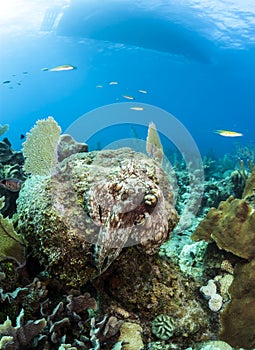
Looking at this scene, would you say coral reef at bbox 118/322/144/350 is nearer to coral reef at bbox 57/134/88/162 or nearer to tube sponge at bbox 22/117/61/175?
tube sponge at bbox 22/117/61/175

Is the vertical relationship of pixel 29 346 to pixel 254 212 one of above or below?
below

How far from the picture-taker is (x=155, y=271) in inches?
127

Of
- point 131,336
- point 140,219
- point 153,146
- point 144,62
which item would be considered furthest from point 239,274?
point 144,62

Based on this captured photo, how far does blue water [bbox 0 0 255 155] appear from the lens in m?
30.5

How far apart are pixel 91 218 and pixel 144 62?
6127cm

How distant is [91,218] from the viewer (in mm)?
2695

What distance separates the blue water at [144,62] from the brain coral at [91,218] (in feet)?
9.71

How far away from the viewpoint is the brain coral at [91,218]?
8.64ft

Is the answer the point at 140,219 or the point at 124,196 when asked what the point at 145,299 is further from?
the point at 124,196

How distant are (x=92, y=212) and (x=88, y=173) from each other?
441mm

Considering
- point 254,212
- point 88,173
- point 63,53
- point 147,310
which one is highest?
point 88,173

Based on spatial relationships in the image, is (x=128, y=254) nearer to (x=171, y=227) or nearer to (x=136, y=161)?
(x=171, y=227)

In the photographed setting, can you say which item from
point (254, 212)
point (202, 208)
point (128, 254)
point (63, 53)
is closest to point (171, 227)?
point (128, 254)

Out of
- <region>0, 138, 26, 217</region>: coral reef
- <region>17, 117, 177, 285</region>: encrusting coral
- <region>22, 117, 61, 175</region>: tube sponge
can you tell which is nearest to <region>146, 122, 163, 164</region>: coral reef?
<region>22, 117, 61, 175</region>: tube sponge
